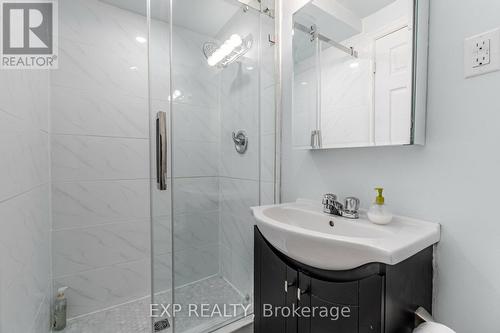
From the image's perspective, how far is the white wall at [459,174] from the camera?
0.65 meters

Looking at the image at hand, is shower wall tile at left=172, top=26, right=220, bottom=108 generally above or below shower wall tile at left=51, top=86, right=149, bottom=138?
above

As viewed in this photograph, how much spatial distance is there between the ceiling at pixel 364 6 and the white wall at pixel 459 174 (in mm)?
191

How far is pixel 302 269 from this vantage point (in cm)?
78

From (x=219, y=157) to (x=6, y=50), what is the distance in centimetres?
108

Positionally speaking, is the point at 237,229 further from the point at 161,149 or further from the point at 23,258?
the point at 23,258

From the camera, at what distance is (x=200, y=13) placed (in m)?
1.31

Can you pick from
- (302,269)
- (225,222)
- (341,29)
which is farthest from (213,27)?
(302,269)

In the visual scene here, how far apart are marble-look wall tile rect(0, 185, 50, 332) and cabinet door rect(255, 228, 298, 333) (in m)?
0.86

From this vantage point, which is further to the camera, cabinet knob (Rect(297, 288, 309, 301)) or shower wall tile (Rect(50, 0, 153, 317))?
shower wall tile (Rect(50, 0, 153, 317))

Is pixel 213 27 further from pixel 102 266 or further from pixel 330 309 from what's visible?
pixel 102 266

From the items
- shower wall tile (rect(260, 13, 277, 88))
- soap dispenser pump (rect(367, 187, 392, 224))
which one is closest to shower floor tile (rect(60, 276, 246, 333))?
soap dispenser pump (rect(367, 187, 392, 224))

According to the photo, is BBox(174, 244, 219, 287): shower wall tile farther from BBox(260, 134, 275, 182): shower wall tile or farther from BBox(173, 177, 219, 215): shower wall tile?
BBox(260, 134, 275, 182): shower wall tile

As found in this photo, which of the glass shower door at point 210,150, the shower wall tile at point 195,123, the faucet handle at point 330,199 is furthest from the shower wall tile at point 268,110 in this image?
the faucet handle at point 330,199

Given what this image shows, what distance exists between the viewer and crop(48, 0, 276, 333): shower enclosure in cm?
130
